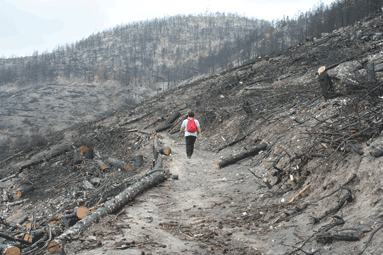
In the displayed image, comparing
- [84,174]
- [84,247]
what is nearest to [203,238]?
[84,247]

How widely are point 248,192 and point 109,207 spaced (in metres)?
3.32

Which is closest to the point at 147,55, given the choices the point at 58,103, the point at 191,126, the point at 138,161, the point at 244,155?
the point at 58,103

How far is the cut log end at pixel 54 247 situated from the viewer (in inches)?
112

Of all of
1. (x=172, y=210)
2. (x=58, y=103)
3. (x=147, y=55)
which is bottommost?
(x=172, y=210)

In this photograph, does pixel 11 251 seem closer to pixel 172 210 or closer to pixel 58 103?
pixel 172 210

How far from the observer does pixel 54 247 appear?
287 centimetres

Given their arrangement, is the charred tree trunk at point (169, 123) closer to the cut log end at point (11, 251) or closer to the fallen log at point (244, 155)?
the fallen log at point (244, 155)

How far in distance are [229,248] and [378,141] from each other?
3102 mm

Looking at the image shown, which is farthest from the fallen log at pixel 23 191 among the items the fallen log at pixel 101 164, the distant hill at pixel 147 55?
the distant hill at pixel 147 55

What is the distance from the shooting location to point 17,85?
272ft

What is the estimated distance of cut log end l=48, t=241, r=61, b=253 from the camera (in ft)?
9.34

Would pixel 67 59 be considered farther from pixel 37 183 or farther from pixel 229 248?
pixel 229 248

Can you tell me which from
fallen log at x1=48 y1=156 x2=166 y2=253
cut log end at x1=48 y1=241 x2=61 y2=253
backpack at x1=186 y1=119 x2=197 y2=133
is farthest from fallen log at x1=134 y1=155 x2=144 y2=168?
cut log end at x1=48 y1=241 x2=61 y2=253

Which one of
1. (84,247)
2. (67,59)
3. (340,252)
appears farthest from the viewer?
(67,59)
